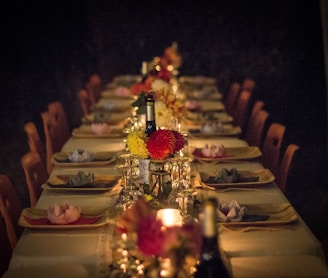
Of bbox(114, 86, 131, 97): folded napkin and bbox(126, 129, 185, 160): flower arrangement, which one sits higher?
bbox(126, 129, 185, 160): flower arrangement

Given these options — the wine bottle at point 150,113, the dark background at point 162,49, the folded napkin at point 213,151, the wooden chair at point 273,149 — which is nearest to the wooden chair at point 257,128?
the wooden chair at point 273,149

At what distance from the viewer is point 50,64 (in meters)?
9.91

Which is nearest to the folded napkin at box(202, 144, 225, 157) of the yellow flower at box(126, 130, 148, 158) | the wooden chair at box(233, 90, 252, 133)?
the yellow flower at box(126, 130, 148, 158)

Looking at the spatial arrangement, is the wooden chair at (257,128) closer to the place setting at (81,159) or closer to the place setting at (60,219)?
the place setting at (81,159)

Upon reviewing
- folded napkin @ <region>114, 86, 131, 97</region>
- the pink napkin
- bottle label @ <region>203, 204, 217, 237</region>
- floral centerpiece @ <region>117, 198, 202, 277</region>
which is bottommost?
folded napkin @ <region>114, 86, 131, 97</region>

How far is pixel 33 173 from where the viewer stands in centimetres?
434

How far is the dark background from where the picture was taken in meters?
8.96

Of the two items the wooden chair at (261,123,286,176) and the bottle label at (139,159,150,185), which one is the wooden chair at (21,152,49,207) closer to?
the bottle label at (139,159,150,185)

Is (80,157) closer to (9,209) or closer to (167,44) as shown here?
(9,209)

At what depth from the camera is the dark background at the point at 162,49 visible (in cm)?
896

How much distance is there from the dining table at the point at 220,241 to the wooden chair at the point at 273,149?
3.38ft

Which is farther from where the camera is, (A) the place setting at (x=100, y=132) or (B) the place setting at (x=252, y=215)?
(A) the place setting at (x=100, y=132)

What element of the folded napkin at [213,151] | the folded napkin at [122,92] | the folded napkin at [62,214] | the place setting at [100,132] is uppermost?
the folded napkin at [62,214]

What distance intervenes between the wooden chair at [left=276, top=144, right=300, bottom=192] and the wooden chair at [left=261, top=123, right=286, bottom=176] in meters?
0.14
